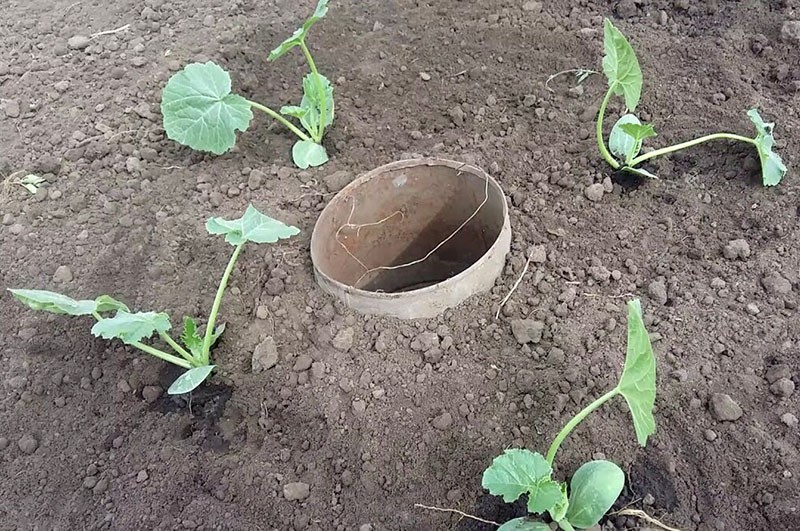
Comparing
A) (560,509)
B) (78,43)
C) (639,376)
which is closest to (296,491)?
(560,509)

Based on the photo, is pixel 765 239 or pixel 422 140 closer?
pixel 765 239

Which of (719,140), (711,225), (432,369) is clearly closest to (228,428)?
(432,369)

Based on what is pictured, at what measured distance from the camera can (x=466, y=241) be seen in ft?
7.61

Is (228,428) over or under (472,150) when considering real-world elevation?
under

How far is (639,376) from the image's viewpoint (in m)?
1.43

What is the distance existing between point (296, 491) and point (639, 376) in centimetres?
80

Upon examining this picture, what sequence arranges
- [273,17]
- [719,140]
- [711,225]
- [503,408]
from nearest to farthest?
[503,408] → [711,225] → [719,140] → [273,17]

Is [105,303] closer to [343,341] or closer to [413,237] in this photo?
[343,341]

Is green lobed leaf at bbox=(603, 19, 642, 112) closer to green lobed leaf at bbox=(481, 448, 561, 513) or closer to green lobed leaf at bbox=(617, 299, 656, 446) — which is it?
green lobed leaf at bbox=(617, 299, 656, 446)

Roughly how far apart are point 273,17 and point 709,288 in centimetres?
188

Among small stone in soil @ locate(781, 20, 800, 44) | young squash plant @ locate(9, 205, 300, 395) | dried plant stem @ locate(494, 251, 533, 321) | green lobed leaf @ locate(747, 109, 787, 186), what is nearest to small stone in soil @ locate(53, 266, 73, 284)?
young squash plant @ locate(9, 205, 300, 395)

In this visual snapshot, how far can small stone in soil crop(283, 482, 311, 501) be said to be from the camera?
1694 mm

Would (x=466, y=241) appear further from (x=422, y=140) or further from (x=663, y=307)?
(x=663, y=307)

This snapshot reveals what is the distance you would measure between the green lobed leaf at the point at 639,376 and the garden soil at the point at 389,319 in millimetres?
264
